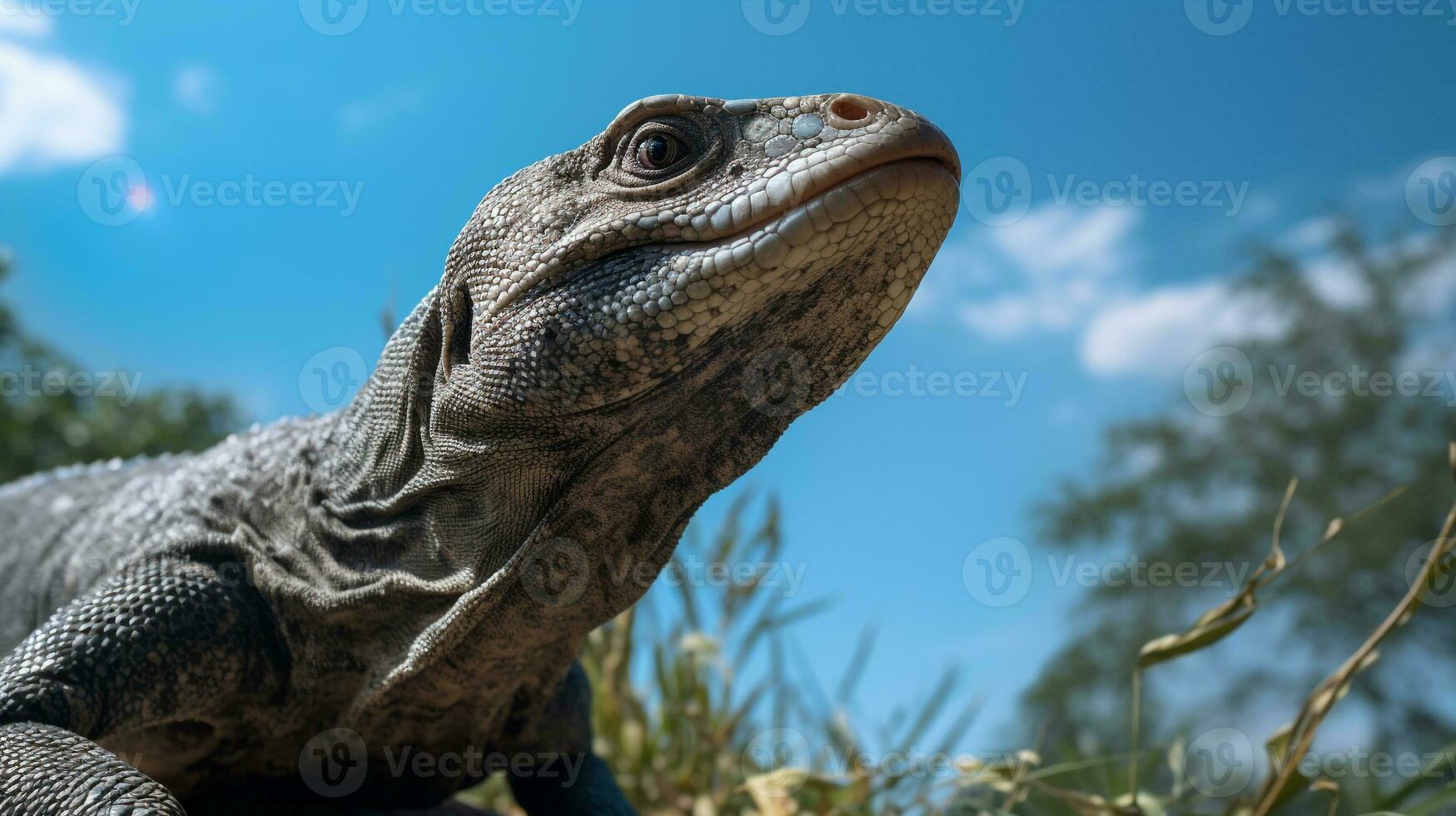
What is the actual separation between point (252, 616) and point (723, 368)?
1.77 meters

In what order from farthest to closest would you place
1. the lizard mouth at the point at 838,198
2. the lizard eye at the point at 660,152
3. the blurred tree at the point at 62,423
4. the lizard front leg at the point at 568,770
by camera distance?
1. the blurred tree at the point at 62,423
2. the lizard front leg at the point at 568,770
3. the lizard eye at the point at 660,152
4. the lizard mouth at the point at 838,198

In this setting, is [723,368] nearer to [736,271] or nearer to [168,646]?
[736,271]

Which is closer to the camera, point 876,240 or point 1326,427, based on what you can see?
point 876,240

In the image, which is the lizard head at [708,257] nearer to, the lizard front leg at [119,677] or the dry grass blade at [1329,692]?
the lizard front leg at [119,677]

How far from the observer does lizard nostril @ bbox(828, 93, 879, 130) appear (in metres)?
2.62

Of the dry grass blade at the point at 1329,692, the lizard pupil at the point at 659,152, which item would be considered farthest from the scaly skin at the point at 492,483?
the dry grass blade at the point at 1329,692

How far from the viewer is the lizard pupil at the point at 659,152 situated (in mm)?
2824

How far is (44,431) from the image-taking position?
1560 centimetres

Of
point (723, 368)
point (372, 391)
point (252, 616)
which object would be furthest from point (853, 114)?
point (252, 616)

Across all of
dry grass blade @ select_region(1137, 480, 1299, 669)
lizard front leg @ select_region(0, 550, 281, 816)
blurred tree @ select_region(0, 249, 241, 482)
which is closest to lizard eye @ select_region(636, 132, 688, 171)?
lizard front leg @ select_region(0, 550, 281, 816)

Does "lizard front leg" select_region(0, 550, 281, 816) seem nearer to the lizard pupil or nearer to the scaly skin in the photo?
the scaly skin

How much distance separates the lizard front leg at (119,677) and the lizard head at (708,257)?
3.40 ft

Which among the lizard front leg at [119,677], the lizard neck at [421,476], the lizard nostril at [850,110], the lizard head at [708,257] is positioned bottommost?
the lizard front leg at [119,677]

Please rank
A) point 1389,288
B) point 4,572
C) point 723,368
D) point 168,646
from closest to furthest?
point 723,368, point 168,646, point 4,572, point 1389,288
